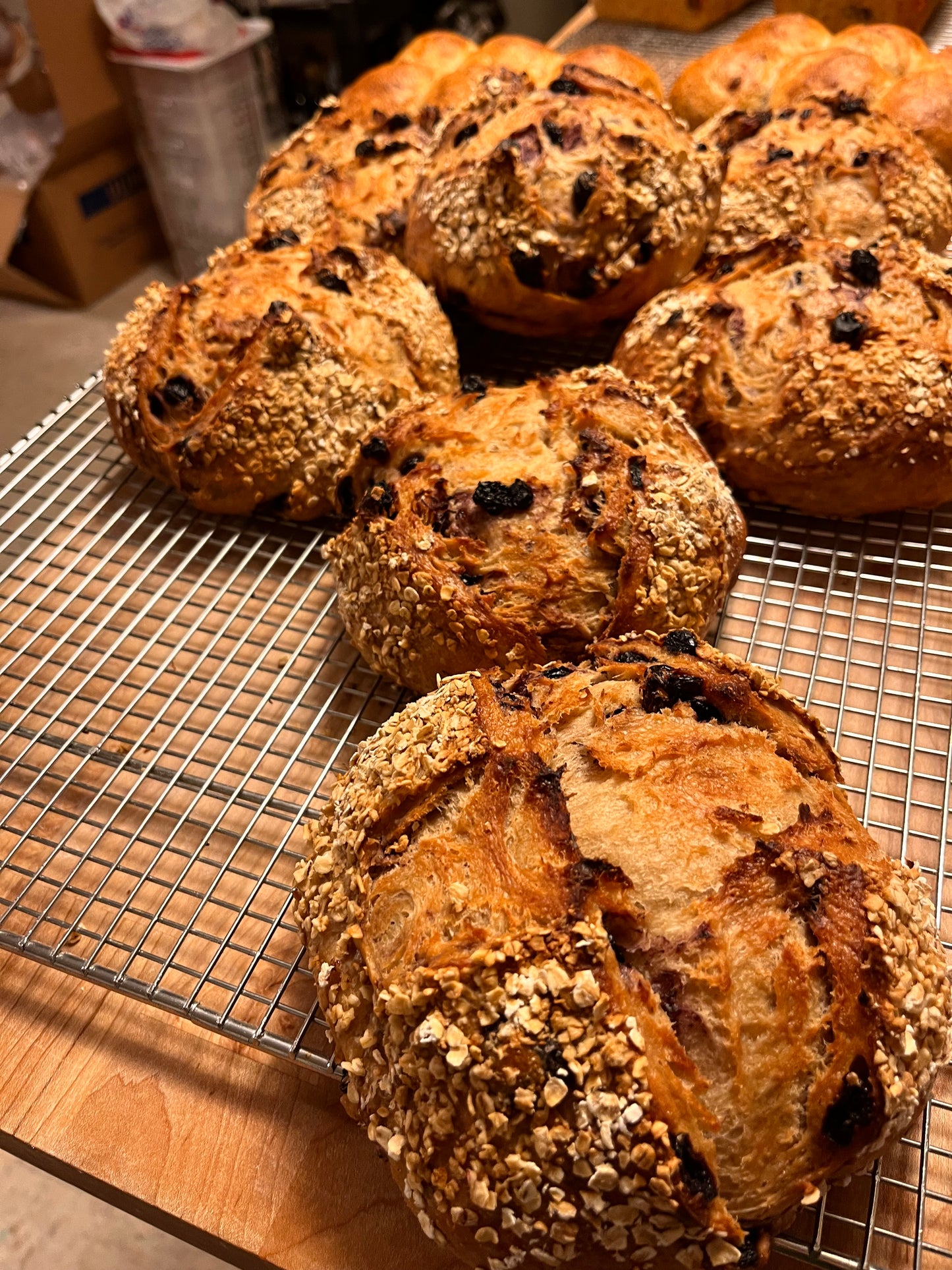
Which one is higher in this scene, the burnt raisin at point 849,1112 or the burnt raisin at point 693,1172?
the burnt raisin at point 693,1172

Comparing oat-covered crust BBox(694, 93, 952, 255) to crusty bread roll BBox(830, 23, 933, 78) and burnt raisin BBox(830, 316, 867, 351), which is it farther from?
crusty bread roll BBox(830, 23, 933, 78)

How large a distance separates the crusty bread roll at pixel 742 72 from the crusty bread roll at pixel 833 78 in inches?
2.8

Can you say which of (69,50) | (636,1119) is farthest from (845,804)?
(69,50)

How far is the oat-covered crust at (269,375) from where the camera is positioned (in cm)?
190

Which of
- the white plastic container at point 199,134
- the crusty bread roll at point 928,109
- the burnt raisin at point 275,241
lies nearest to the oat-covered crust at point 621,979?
the burnt raisin at point 275,241

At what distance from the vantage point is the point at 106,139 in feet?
11.1

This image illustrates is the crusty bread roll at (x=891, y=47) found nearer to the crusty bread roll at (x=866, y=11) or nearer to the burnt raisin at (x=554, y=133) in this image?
the crusty bread roll at (x=866, y=11)

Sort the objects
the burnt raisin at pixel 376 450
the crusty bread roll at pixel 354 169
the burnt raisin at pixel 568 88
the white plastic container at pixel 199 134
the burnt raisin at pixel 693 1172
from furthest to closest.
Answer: the white plastic container at pixel 199 134, the crusty bread roll at pixel 354 169, the burnt raisin at pixel 568 88, the burnt raisin at pixel 376 450, the burnt raisin at pixel 693 1172

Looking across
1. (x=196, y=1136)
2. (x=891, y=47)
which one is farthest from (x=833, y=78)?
(x=196, y=1136)

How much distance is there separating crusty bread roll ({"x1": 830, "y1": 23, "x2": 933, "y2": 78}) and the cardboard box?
7.79 ft

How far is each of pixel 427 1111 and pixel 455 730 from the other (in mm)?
458

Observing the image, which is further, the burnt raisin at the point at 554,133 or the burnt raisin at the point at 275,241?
the burnt raisin at the point at 275,241

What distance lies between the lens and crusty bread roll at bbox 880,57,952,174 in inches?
93.1

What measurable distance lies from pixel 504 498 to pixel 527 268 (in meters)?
0.68
